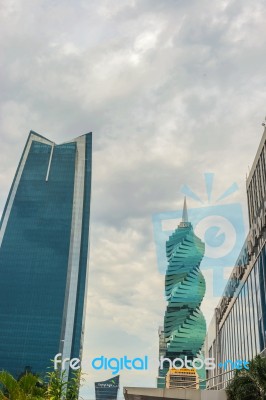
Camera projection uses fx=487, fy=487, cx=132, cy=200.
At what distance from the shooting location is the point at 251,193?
76.2 meters

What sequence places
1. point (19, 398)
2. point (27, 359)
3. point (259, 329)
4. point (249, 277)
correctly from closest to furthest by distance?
point (19, 398), point (259, 329), point (249, 277), point (27, 359)

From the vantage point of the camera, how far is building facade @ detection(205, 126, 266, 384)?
6200 centimetres

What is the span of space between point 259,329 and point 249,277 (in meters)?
9.69

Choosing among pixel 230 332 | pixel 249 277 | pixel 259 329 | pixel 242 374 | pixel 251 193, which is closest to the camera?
pixel 242 374

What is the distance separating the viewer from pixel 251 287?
2699 inches

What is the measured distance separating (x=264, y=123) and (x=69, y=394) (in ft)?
140

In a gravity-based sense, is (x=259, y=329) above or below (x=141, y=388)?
above

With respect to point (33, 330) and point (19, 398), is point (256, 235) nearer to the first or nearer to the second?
point (19, 398)

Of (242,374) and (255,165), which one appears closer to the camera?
(242,374)

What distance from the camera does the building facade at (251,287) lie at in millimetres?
62000

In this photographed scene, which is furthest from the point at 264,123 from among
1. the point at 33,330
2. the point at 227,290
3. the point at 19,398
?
the point at 33,330

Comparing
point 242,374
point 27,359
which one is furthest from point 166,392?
point 27,359

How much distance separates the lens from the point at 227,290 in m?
89.2

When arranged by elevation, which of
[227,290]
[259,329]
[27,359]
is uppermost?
[27,359]
